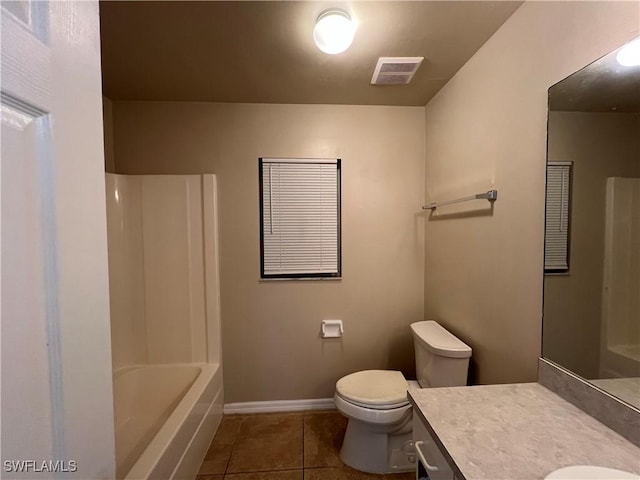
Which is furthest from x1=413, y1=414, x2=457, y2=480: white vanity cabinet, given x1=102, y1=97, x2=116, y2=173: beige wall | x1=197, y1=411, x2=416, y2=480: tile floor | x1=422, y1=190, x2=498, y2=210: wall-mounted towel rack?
x1=102, y1=97, x2=116, y2=173: beige wall

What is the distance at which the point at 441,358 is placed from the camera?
63.0 inches

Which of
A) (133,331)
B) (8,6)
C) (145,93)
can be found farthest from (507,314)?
(145,93)

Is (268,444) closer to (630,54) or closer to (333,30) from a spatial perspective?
(333,30)

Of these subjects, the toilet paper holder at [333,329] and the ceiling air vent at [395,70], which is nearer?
the ceiling air vent at [395,70]

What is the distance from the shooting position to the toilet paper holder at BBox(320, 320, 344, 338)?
224 centimetres

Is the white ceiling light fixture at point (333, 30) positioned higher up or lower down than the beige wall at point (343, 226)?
higher up

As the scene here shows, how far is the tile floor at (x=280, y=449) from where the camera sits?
1678 mm

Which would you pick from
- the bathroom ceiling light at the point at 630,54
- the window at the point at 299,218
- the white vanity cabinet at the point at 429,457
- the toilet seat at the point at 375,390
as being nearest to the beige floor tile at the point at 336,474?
the toilet seat at the point at 375,390

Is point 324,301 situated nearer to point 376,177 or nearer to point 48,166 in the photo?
point 376,177

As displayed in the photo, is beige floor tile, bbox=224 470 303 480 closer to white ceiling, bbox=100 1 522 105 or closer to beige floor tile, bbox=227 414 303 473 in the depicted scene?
beige floor tile, bbox=227 414 303 473

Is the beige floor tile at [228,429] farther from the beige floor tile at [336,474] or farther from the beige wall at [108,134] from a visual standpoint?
the beige wall at [108,134]

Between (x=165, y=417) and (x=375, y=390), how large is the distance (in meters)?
1.28

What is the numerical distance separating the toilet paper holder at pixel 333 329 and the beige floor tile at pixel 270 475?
2.77 ft

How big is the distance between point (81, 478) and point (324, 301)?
5.96 feet
